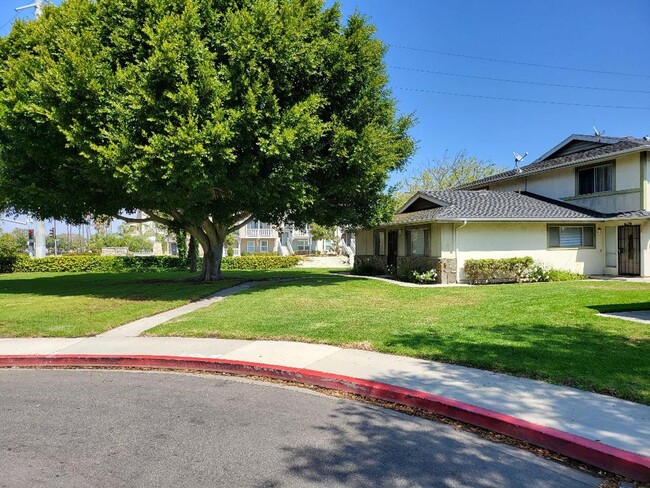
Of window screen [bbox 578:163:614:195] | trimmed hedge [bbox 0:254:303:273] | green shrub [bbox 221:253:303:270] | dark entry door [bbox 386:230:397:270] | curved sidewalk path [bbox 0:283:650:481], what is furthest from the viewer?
green shrub [bbox 221:253:303:270]

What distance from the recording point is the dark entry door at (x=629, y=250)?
2073cm

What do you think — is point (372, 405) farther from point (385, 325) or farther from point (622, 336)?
point (622, 336)

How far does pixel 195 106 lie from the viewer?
42.7ft

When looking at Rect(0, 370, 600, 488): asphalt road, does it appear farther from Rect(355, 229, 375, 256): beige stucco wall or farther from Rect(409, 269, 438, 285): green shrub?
Rect(355, 229, 375, 256): beige stucco wall

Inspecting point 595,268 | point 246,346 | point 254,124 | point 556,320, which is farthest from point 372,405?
point 595,268

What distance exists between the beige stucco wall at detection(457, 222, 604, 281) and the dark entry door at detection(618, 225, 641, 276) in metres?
0.78

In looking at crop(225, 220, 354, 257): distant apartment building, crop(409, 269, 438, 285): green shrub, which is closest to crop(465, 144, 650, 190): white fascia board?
crop(409, 269, 438, 285): green shrub

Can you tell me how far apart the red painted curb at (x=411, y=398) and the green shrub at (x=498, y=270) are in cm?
1413

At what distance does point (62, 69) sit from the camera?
528 inches

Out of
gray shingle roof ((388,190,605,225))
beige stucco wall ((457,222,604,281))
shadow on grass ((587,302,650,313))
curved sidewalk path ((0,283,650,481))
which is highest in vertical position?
gray shingle roof ((388,190,605,225))

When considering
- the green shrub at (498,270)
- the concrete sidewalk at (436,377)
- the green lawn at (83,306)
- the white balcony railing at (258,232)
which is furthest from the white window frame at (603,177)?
the white balcony railing at (258,232)

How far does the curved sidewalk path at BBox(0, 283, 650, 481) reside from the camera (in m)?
4.30

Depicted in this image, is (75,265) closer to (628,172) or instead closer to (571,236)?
(571,236)

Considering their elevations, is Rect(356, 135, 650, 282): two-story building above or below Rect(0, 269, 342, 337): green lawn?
above
